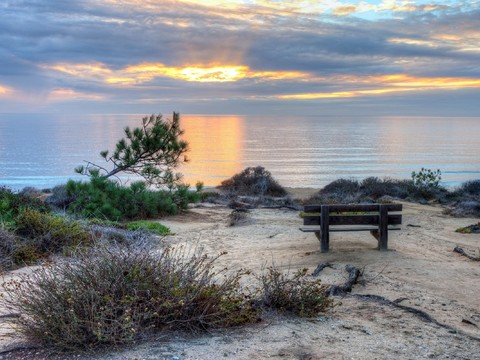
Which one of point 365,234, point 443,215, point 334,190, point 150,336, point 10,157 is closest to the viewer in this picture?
point 150,336

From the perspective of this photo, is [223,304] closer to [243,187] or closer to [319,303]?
[319,303]

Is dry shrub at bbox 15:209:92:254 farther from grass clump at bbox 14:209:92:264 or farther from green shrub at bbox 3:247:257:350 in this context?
green shrub at bbox 3:247:257:350

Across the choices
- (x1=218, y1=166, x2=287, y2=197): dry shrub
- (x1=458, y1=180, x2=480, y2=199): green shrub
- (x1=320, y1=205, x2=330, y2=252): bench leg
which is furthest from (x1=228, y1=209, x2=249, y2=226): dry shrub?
(x1=458, y1=180, x2=480, y2=199): green shrub

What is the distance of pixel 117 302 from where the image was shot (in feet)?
15.1

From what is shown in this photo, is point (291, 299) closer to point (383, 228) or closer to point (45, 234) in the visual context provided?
point (383, 228)

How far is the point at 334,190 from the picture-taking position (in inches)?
914

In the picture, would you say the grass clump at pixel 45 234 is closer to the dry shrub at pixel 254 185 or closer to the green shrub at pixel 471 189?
the dry shrub at pixel 254 185

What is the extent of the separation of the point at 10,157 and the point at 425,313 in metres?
58.6

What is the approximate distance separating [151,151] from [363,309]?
1144cm

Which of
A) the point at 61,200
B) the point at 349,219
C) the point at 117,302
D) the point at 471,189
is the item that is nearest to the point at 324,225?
the point at 349,219

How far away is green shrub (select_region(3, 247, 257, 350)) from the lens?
4383mm

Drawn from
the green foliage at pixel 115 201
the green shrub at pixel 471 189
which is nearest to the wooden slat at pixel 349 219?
the green foliage at pixel 115 201

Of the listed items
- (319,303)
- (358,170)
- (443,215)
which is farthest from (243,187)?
(358,170)

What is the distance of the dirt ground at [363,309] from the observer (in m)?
4.61
